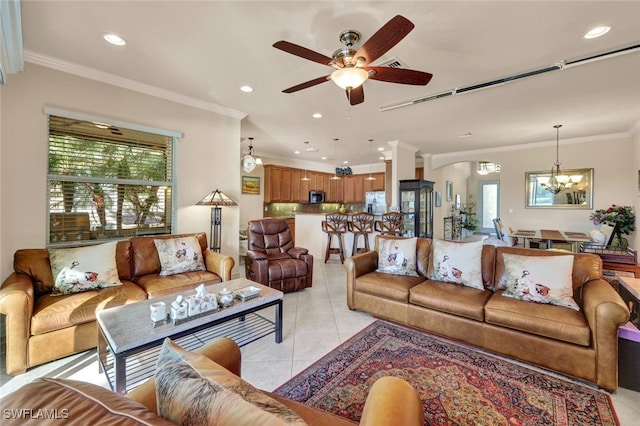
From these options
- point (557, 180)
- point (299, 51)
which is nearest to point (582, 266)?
point (299, 51)

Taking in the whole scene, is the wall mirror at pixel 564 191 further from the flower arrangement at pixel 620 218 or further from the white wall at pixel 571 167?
the flower arrangement at pixel 620 218

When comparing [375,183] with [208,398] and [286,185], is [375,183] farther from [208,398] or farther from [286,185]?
[208,398]

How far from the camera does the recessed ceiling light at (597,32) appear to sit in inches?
88.0

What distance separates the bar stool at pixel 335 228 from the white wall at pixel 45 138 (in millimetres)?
2502

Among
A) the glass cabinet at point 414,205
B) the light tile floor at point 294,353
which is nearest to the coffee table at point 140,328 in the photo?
the light tile floor at point 294,353

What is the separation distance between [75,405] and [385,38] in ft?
7.13

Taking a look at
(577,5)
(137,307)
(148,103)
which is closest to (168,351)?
(137,307)

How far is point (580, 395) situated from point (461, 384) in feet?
2.52

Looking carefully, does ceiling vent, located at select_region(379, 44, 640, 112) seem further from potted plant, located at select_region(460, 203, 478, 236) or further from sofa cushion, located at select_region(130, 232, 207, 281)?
potted plant, located at select_region(460, 203, 478, 236)

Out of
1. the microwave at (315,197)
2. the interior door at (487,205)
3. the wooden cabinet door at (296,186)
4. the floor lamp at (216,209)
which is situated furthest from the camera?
the interior door at (487,205)

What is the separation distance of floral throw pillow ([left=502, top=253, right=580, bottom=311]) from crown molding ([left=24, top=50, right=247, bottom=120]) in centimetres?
416

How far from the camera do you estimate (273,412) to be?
643 mm

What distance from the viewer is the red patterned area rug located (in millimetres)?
1695

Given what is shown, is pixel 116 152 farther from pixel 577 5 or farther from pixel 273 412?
pixel 577 5
